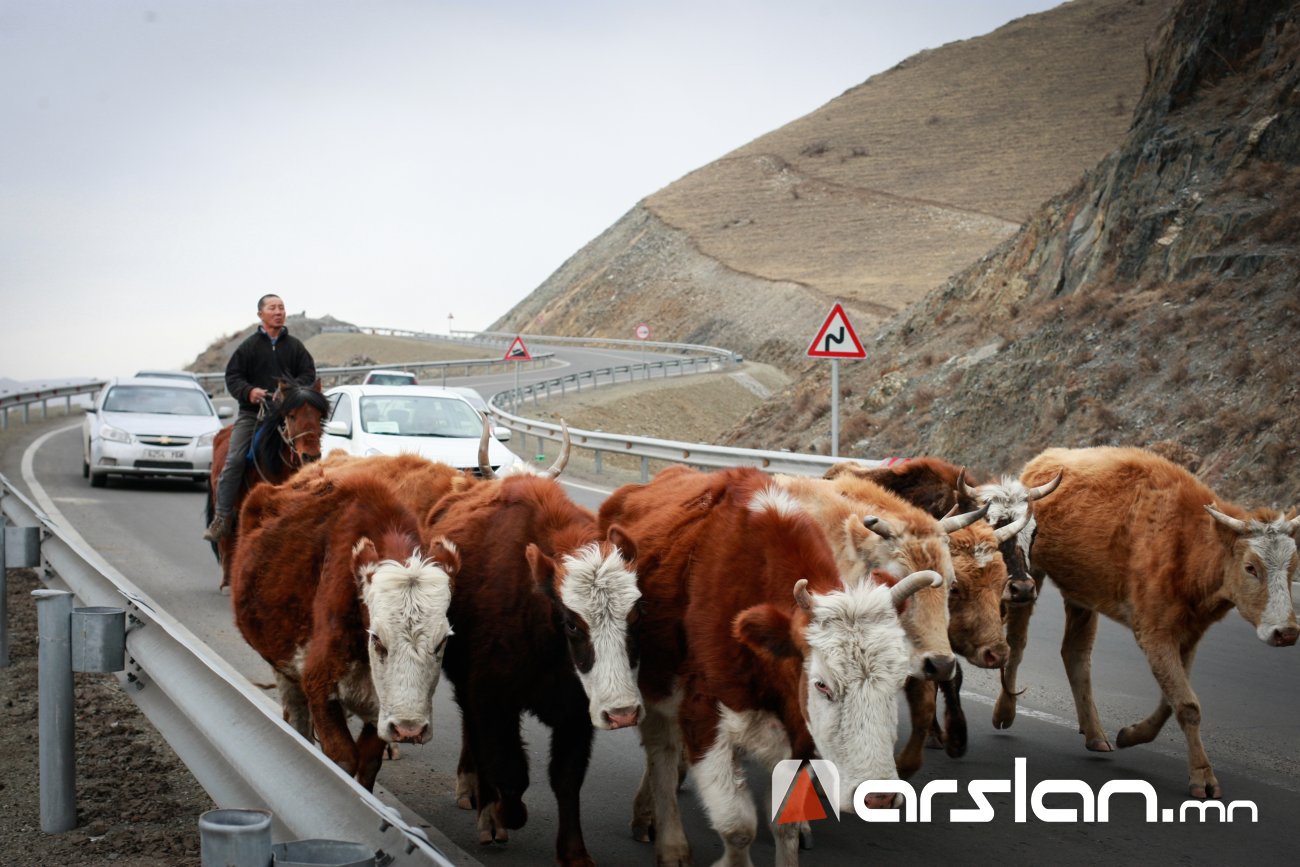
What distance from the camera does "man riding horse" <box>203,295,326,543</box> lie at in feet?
36.8

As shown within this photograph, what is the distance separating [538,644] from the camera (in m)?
6.15

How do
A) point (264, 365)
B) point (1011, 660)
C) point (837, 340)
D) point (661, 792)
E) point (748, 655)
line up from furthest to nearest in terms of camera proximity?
point (837, 340) < point (264, 365) < point (1011, 660) < point (661, 792) < point (748, 655)

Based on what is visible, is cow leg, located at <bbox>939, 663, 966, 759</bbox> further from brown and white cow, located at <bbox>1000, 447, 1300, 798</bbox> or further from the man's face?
the man's face

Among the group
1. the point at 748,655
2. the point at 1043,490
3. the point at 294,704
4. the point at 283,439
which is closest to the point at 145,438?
the point at 283,439

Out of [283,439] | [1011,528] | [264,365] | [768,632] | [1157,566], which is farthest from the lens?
[264,365]

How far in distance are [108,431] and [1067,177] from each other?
290ft

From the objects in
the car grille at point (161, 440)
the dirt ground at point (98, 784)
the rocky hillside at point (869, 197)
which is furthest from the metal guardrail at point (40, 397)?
the rocky hillside at point (869, 197)

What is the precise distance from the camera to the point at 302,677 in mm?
6312

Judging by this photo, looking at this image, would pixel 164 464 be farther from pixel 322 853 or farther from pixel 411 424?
pixel 322 853

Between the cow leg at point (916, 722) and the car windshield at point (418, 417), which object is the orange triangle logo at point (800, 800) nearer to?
the cow leg at point (916, 722)

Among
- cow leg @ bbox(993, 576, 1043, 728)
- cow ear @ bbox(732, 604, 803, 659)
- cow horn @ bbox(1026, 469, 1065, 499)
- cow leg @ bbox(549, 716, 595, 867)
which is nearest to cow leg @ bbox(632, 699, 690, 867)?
cow leg @ bbox(549, 716, 595, 867)

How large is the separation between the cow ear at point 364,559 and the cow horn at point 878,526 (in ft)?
8.07

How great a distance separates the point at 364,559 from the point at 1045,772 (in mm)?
4062

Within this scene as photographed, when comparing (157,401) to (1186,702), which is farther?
(157,401)
